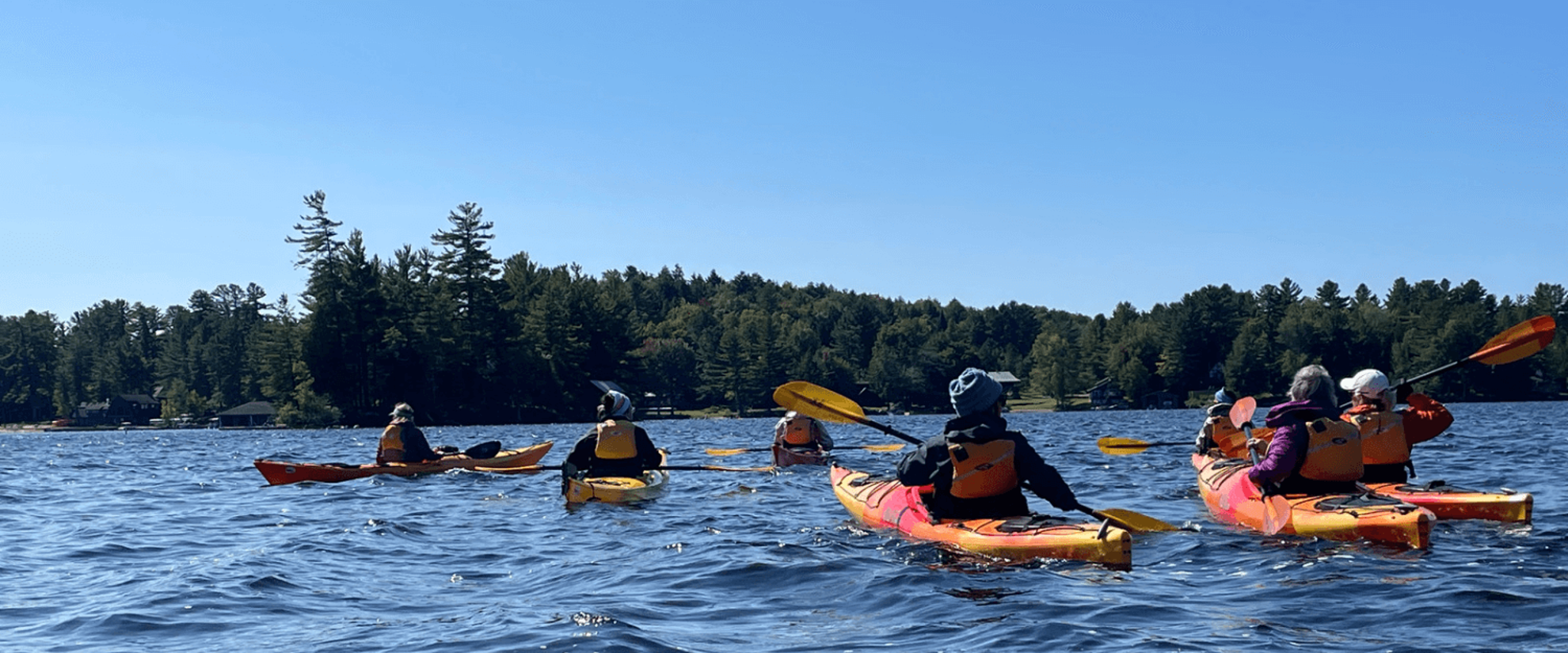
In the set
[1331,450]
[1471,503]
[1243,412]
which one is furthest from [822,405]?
[1471,503]

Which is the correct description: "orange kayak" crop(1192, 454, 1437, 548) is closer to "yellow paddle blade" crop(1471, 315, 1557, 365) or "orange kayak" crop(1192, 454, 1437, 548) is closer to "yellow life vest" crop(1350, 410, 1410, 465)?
"yellow life vest" crop(1350, 410, 1410, 465)

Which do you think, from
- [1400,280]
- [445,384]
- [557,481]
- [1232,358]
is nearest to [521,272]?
[445,384]

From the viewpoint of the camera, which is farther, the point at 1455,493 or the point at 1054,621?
the point at 1455,493

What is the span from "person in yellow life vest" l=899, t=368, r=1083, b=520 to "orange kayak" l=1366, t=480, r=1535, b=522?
10.9ft

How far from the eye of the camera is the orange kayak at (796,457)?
21406 millimetres

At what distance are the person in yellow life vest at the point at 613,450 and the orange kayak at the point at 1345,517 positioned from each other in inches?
292

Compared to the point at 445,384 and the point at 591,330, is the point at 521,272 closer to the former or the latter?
the point at 591,330

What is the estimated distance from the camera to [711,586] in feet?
29.1

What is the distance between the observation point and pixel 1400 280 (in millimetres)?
146000

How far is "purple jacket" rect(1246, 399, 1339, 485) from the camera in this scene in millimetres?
10467

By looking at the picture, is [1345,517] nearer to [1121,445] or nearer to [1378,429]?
[1378,429]

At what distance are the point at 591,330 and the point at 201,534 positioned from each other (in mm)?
80486

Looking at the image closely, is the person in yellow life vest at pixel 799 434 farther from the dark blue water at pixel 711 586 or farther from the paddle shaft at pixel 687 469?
the dark blue water at pixel 711 586

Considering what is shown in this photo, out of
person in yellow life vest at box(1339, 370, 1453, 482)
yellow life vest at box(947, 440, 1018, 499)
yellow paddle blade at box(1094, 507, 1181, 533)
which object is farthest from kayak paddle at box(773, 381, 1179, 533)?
person in yellow life vest at box(1339, 370, 1453, 482)
